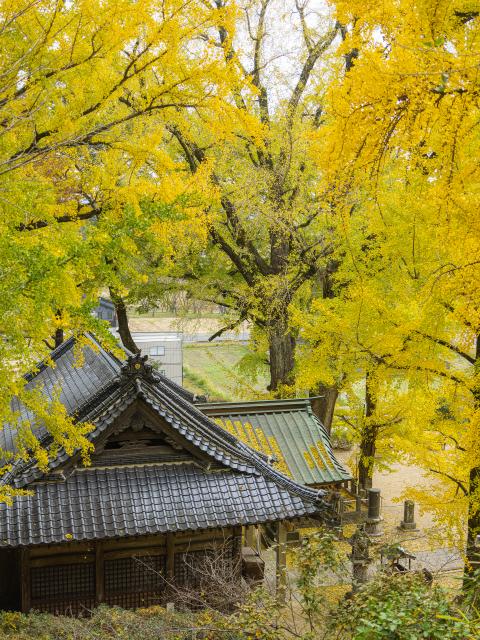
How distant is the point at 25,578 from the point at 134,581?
1749mm

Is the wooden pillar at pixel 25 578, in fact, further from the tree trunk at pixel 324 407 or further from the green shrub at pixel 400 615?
the tree trunk at pixel 324 407

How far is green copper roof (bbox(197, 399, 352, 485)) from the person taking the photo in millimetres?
12516

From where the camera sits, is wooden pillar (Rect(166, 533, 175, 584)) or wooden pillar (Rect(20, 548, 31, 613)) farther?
wooden pillar (Rect(166, 533, 175, 584))

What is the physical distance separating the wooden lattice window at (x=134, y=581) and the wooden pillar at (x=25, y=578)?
4.02 feet

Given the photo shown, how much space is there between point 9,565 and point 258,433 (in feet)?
18.7

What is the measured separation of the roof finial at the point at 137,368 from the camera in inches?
387

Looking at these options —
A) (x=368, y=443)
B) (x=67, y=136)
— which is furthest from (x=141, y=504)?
(x=368, y=443)

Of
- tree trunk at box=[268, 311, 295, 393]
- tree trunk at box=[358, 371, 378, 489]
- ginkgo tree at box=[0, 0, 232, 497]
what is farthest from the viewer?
tree trunk at box=[268, 311, 295, 393]

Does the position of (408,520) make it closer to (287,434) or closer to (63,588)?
(287,434)

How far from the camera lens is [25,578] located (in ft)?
30.3

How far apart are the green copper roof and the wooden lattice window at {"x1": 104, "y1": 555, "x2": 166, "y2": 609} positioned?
3552 millimetres

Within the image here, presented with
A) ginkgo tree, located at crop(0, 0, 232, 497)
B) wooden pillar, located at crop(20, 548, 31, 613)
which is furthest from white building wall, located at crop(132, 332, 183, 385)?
ginkgo tree, located at crop(0, 0, 232, 497)

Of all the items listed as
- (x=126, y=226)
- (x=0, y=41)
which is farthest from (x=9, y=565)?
(x=0, y=41)

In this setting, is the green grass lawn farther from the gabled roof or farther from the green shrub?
the green shrub
